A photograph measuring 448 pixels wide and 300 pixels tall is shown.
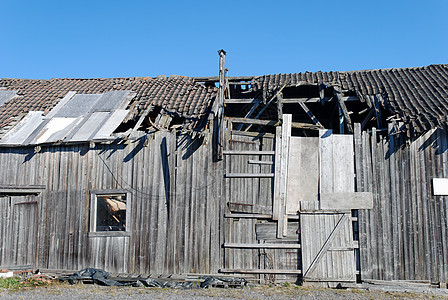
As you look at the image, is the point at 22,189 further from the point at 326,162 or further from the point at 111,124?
the point at 326,162

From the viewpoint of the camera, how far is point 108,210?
14.7m

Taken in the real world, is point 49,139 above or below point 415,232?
above

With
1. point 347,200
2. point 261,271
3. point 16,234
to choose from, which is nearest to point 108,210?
point 16,234

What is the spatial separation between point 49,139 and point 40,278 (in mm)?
3947

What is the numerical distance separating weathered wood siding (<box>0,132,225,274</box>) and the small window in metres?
0.17

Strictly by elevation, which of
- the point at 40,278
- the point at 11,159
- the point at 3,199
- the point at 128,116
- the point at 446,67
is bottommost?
the point at 40,278

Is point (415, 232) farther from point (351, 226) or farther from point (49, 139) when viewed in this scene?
point (49, 139)

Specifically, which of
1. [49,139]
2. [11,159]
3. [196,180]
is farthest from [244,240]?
[11,159]

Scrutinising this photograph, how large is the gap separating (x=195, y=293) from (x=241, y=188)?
126 inches

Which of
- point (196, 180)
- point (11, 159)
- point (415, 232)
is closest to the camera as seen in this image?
point (415, 232)

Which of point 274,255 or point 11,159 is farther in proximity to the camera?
point 11,159

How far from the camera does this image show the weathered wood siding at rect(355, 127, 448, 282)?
40.9 feet

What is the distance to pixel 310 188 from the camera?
43.1 feet

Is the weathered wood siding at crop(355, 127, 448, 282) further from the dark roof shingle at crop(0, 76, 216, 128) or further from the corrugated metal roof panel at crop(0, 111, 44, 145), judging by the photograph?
the corrugated metal roof panel at crop(0, 111, 44, 145)
